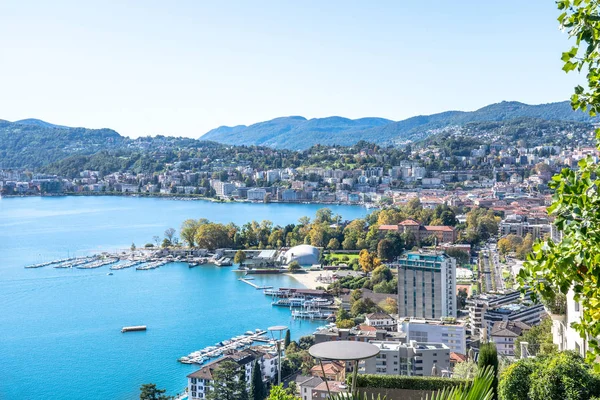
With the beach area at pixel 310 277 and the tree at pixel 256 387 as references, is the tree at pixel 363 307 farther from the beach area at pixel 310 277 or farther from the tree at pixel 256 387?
the tree at pixel 256 387

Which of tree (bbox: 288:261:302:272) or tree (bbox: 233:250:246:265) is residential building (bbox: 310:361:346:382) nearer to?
tree (bbox: 288:261:302:272)

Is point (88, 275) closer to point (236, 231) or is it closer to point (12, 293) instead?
point (12, 293)

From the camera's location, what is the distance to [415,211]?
71.8 ft

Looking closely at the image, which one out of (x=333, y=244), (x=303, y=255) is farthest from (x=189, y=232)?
(x=333, y=244)

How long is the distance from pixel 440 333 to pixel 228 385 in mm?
2869

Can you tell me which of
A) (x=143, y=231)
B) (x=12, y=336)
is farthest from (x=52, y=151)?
(x=12, y=336)

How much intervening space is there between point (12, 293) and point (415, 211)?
12666 millimetres

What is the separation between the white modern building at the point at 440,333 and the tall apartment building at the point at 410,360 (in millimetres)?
1001

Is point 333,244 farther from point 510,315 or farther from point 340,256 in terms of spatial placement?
point 510,315

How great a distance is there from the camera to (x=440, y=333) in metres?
7.97

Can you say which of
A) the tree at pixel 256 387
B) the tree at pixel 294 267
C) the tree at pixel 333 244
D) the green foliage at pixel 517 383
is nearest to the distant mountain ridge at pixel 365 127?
the tree at pixel 333 244

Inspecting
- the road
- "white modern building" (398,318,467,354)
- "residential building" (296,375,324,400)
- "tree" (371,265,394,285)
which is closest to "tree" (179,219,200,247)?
"tree" (371,265,394,285)

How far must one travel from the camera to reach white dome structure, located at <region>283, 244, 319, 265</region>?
1709 cm

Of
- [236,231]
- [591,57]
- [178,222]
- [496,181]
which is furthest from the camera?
[496,181]
